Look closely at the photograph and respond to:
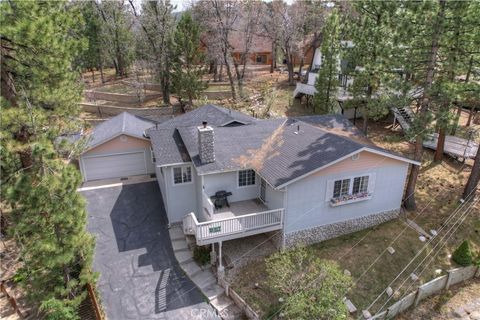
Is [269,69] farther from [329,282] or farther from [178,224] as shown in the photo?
[329,282]

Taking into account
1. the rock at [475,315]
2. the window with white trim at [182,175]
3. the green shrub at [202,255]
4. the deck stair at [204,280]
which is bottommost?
the rock at [475,315]

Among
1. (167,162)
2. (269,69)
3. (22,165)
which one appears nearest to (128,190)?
(167,162)

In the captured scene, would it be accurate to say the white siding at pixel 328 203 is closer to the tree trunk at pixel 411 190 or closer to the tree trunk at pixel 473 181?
the tree trunk at pixel 411 190

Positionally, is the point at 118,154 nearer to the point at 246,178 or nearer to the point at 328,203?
the point at 246,178

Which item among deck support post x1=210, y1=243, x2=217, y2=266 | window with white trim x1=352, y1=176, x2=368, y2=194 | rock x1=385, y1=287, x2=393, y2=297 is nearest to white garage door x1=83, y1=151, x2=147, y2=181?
deck support post x1=210, y1=243, x2=217, y2=266

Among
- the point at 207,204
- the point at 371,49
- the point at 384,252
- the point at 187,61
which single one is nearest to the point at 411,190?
the point at 384,252

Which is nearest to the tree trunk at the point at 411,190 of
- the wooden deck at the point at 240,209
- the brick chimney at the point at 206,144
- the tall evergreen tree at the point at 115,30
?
the wooden deck at the point at 240,209
